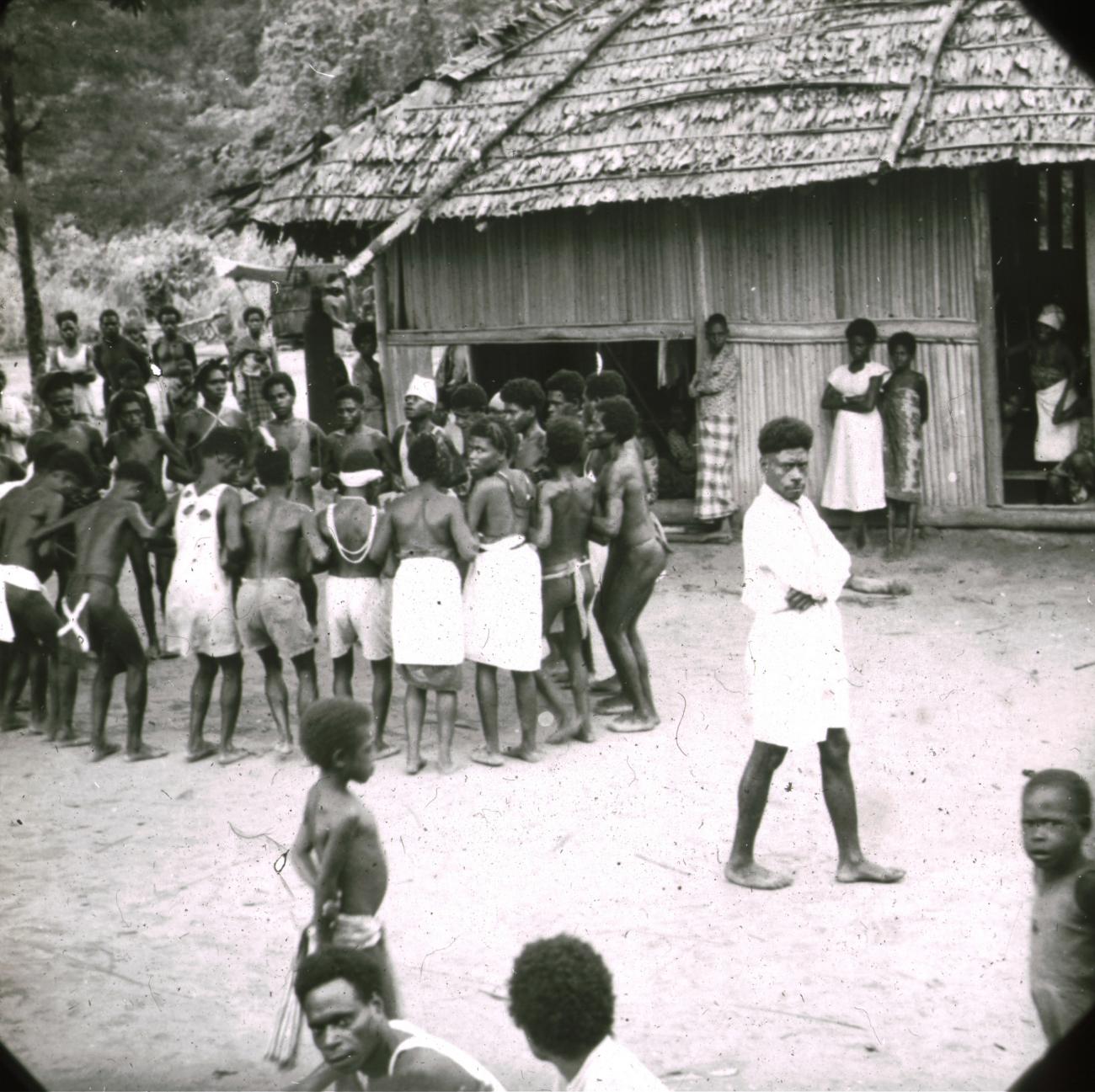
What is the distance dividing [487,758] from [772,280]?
5369 millimetres

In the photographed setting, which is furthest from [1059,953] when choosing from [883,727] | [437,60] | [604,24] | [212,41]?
[212,41]

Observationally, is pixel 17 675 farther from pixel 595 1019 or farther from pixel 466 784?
pixel 595 1019

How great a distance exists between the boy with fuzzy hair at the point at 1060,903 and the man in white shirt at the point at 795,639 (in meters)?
1.62

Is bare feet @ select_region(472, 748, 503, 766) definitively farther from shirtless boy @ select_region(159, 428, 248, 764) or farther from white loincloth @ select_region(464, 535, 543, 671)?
shirtless boy @ select_region(159, 428, 248, 764)

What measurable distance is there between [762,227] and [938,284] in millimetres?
1300

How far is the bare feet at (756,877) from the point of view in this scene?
18.0 ft

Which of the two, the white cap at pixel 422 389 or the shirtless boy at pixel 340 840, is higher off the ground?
the white cap at pixel 422 389

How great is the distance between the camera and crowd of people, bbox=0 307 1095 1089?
355 centimetres

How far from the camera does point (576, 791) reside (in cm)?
661

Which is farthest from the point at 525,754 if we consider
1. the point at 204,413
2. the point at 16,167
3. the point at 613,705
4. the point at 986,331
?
the point at 16,167

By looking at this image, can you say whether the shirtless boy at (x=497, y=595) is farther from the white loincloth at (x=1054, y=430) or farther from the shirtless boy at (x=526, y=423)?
the white loincloth at (x=1054, y=430)

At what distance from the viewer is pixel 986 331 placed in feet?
34.3

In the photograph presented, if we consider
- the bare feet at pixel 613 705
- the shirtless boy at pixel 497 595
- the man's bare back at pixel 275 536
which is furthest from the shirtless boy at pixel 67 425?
the bare feet at pixel 613 705

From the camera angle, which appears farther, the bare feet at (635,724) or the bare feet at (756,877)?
the bare feet at (635,724)
